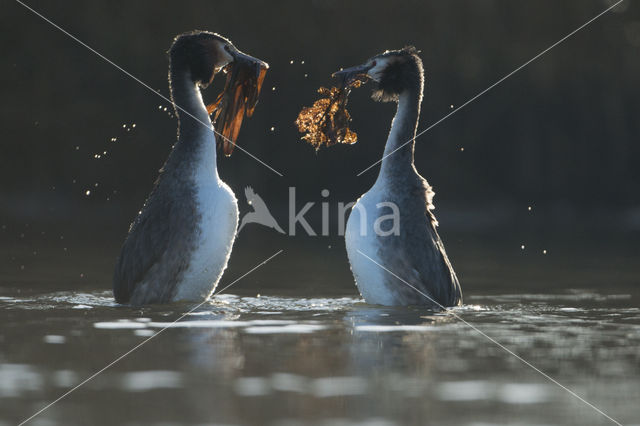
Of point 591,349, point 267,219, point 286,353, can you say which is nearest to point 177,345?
point 286,353

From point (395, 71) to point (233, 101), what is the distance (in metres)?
1.80

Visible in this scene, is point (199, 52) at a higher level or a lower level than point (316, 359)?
higher

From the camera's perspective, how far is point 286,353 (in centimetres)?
747

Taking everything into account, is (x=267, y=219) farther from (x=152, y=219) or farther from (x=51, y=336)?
(x=51, y=336)

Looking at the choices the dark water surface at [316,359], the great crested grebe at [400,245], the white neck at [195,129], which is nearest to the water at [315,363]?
the dark water surface at [316,359]

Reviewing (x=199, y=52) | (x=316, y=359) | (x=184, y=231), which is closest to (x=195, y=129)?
(x=199, y=52)

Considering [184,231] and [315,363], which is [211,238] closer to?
[184,231]

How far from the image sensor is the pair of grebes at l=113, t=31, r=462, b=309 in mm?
9953

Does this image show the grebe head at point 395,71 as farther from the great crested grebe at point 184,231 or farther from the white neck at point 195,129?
the great crested grebe at point 184,231

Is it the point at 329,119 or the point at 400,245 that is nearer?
the point at 400,245

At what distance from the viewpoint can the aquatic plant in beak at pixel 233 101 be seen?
36.5 feet

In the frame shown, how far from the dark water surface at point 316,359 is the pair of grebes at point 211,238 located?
9.9 inches

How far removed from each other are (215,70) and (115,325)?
336cm

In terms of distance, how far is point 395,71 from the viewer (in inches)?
432
